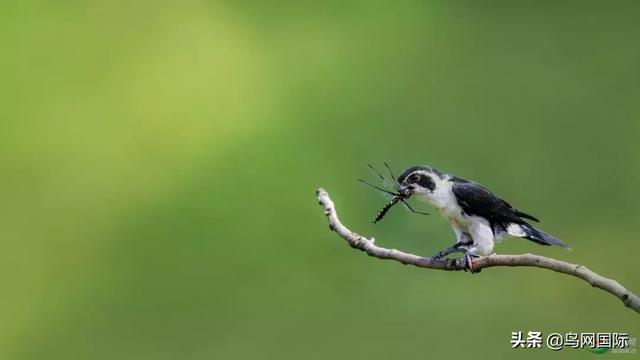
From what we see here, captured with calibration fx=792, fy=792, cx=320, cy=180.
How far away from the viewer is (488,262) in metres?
1.19

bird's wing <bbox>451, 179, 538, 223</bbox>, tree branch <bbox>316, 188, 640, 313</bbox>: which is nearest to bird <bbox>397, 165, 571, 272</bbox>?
bird's wing <bbox>451, 179, 538, 223</bbox>

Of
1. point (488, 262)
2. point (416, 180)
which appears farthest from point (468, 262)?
point (416, 180)

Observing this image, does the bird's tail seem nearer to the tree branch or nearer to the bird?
the bird

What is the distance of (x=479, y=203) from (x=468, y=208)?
0.02 metres

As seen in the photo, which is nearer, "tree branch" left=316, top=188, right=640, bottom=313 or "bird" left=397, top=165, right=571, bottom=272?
"tree branch" left=316, top=188, right=640, bottom=313

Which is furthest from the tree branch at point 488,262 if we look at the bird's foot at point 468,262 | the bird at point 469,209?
the bird at point 469,209

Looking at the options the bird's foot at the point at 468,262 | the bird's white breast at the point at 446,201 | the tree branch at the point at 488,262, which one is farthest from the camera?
the bird's white breast at the point at 446,201

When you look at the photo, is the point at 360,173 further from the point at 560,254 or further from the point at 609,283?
the point at 609,283

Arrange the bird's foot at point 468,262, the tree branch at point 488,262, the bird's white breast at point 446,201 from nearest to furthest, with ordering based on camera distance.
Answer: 1. the tree branch at point 488,262
2. the bird's foot at point 468,262
3. the bird's white breast at point 446,201

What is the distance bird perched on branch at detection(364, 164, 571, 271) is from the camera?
1328 mm

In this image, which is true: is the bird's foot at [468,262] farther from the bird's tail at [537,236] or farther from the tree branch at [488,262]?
the bird's tail at [537,236]

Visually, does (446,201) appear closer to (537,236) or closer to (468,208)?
(468,208)

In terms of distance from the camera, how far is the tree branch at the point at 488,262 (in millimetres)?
1033

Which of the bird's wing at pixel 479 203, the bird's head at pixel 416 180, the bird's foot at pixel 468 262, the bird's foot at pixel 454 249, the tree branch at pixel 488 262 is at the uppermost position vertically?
the bird's wing at pixel 479 203
